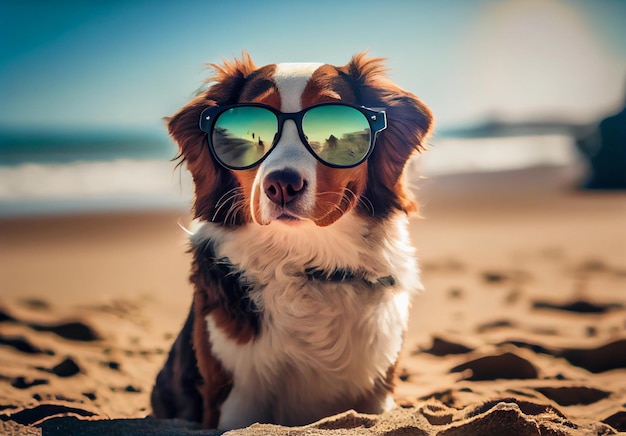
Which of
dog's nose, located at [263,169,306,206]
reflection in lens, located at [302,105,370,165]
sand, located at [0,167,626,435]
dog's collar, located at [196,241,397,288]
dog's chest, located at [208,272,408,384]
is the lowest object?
sand, located at [0,167,626,435]

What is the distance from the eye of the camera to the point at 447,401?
307 cm

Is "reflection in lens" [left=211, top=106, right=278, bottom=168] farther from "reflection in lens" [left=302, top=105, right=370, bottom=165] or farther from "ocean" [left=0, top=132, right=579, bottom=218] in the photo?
"ocean" [left=0, top=132, right=579, bottom=218]

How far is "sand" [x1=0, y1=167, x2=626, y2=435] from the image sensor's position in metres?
2.48

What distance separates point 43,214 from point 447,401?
20.8ft

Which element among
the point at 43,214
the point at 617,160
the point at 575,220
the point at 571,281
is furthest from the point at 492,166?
the point at 43,214

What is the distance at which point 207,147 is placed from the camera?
2646 mm

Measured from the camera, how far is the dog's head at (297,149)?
2357 millimetres

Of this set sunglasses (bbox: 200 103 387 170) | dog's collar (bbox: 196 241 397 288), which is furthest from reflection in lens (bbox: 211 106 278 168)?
dog's collar (bbox: 196 241 397 288)

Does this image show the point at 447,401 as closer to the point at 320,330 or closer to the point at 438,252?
the point at 320,330

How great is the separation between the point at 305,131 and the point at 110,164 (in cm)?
881

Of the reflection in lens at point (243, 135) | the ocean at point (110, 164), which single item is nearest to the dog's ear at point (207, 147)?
the reflection in lens at point (243, 135)

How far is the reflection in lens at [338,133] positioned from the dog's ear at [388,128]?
0.14 meters

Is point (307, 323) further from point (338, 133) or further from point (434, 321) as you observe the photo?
point (434, 321)

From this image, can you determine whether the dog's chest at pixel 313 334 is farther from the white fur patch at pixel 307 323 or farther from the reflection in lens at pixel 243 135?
the reflection in lens at pixel 243 135
